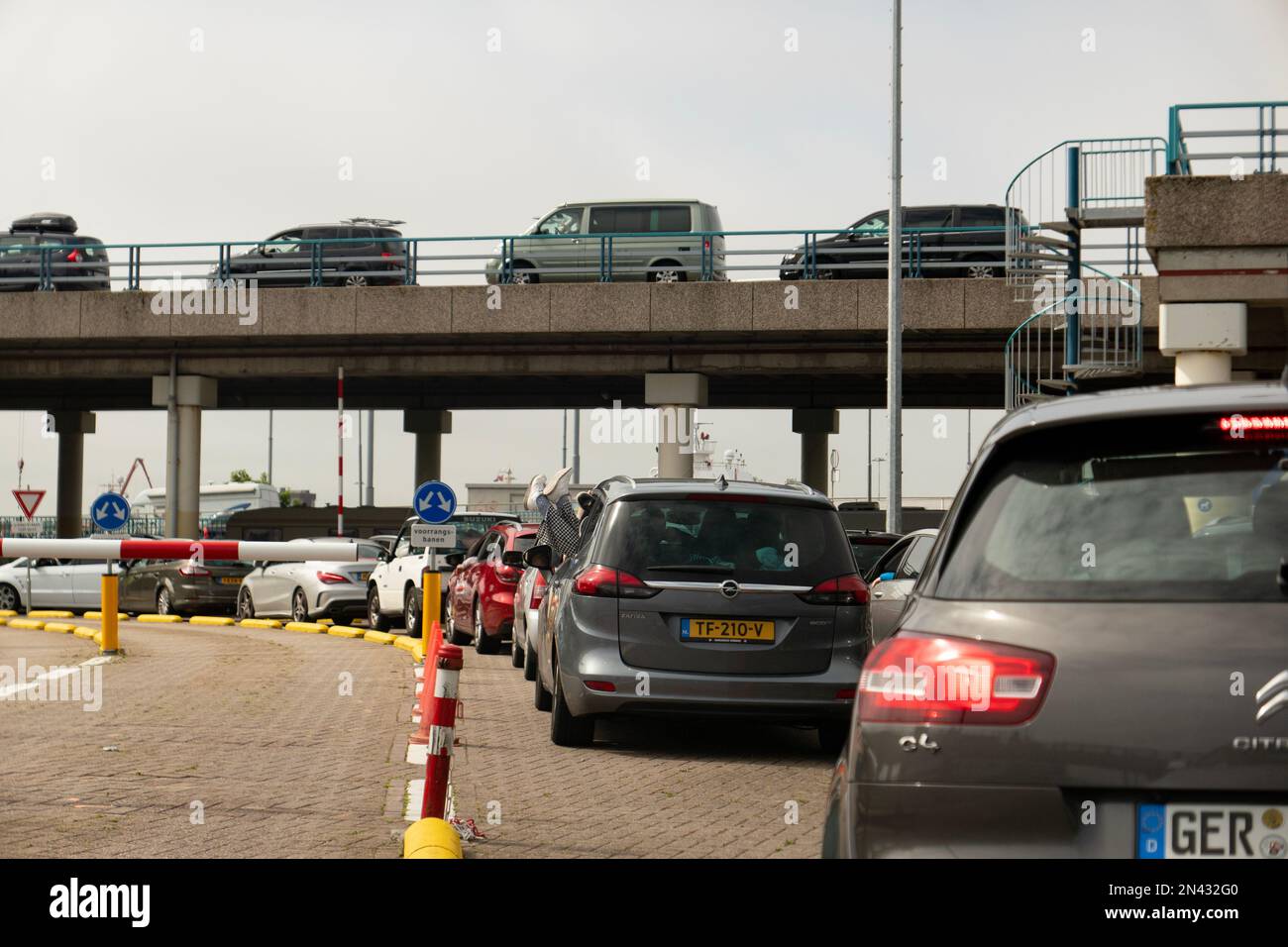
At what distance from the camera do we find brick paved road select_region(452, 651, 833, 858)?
23.2 ft

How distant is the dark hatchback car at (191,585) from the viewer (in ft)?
93.8

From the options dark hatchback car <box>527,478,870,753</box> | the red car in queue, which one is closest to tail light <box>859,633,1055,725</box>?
dark hatchback car <box>527,478,870,753</box>

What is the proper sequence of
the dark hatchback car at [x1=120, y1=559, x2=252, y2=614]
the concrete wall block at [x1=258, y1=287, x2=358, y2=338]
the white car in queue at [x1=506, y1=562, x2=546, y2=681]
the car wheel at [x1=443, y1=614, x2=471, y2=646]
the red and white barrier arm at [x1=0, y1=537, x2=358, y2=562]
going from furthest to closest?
the concrete wall block at [x1=258, y1=287, x2=358, y2=338], the dark hatchback car at [x1=120, y1=559, x2=252, y2=614], the car wheel at [x1=443, y1=614, x2=471, y2=646], the red and white barrier arm at [x1=0, y1=537, x2=358, y2=562], the white car in queue at [x1=506, y1=562, x2=546, y2=681]

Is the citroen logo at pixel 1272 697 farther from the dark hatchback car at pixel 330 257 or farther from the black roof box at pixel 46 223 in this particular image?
the black roof box at pixel 46 223

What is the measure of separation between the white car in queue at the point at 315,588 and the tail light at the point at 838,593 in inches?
613

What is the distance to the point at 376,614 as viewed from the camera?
77.3ft

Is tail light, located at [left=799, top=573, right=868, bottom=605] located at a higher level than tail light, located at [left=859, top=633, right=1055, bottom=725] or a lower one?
lower

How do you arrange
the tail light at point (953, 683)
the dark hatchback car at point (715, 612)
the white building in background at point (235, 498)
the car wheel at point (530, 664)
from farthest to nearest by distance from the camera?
the white building in background at point (235, 498) < the car wheel at point (530, 664) < the dark hatchback car at point (715, 612) < the tail light at point (953, 683)

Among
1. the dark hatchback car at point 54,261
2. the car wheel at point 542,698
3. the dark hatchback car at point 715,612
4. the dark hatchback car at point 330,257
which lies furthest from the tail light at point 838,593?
the dark hatchback car at point 54,261

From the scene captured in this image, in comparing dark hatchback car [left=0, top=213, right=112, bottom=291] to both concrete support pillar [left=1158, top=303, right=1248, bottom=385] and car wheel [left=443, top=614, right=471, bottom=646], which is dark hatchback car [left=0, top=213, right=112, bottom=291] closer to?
car wheel [left=443, top=614, right=471, bottom=646]

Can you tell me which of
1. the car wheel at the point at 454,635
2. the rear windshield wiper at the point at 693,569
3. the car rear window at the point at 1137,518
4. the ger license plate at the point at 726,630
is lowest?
the car wheel at the point at 454,635

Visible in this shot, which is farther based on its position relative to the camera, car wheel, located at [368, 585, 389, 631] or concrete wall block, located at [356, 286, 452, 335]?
concrete wall block, located at [356, 286, 452, 335]

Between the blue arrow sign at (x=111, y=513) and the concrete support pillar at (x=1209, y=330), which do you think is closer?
the concrete support pillar at (x=1209, y=330)

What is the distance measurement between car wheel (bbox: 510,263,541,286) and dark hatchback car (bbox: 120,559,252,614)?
25.4 ft
